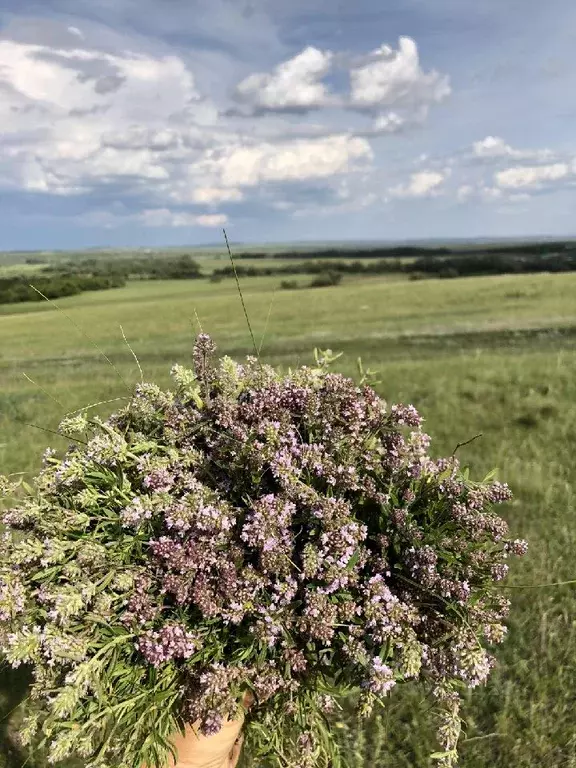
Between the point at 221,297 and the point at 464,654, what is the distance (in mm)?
17555

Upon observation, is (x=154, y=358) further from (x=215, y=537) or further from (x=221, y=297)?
(x=215, y=537)

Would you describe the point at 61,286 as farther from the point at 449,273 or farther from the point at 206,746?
the point at 206,746

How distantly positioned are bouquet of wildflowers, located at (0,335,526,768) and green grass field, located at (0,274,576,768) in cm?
76

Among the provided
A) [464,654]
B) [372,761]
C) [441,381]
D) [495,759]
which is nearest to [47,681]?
[464,654]

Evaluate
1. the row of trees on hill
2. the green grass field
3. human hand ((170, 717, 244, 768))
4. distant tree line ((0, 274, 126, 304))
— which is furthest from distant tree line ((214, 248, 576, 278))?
human hand ((170, 717, 244, 768))

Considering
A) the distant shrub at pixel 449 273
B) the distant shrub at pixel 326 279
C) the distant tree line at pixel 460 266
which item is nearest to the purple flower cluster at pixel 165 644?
the distant tree line at pixel 460 266

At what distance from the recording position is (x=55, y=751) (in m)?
1.86

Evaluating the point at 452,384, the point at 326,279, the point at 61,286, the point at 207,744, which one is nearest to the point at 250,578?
the point at 207,744

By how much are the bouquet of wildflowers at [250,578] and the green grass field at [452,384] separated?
76cm

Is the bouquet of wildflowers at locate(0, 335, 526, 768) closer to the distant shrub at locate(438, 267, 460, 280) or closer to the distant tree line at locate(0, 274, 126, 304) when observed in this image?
the distant tree line at locate(0, 274, 126, 304)

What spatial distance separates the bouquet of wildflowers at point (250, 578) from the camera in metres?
1.93

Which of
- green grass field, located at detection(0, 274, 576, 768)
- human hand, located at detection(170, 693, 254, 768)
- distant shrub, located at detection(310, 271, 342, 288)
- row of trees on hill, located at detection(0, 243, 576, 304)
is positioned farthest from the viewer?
distant shrub, located at detection(310, 271, 342, 288)

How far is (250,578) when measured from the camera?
6.45 feet

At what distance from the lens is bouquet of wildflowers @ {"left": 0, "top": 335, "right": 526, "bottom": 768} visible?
1.93m
